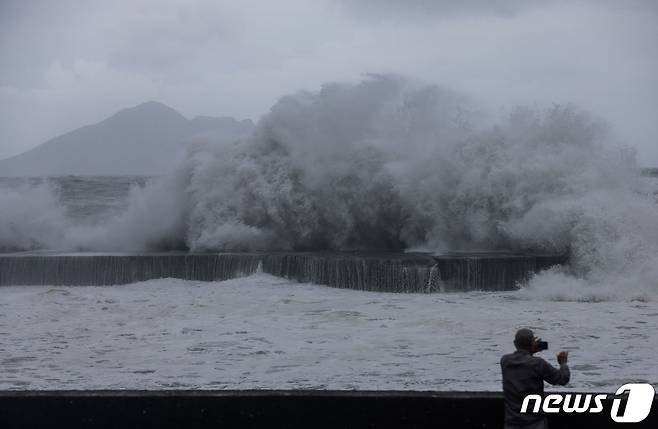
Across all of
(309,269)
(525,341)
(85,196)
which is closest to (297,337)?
(309,269)

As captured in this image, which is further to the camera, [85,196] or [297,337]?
[85,196]

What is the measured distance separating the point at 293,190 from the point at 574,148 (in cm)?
590

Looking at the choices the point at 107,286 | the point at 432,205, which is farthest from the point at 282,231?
the point at 107,286

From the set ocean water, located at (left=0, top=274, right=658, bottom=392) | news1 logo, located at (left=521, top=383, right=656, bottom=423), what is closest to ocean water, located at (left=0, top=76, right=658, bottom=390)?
ocean water, located at (left=0, top=274, right=658, bottom=392)

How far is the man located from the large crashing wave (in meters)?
10.4

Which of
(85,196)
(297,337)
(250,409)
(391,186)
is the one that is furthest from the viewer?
(85,196)

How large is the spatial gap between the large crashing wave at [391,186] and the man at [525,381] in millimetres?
10358

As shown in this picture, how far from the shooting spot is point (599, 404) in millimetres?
4270

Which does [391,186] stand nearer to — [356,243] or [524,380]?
[356,243]

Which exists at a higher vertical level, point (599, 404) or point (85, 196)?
point (85, 196)

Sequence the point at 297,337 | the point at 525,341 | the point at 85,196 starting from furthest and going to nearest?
the point at 85,196, the point at 297,337, the point at 525,341

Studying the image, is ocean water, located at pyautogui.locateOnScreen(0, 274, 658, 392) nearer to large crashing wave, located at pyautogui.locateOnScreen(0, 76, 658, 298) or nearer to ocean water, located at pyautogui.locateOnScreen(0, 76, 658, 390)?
ocean water, located at pyautogui.locateOnScreen(0, 76, 658, 390)

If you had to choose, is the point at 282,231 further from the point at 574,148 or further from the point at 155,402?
the point at 155,402

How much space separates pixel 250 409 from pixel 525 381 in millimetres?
1421
